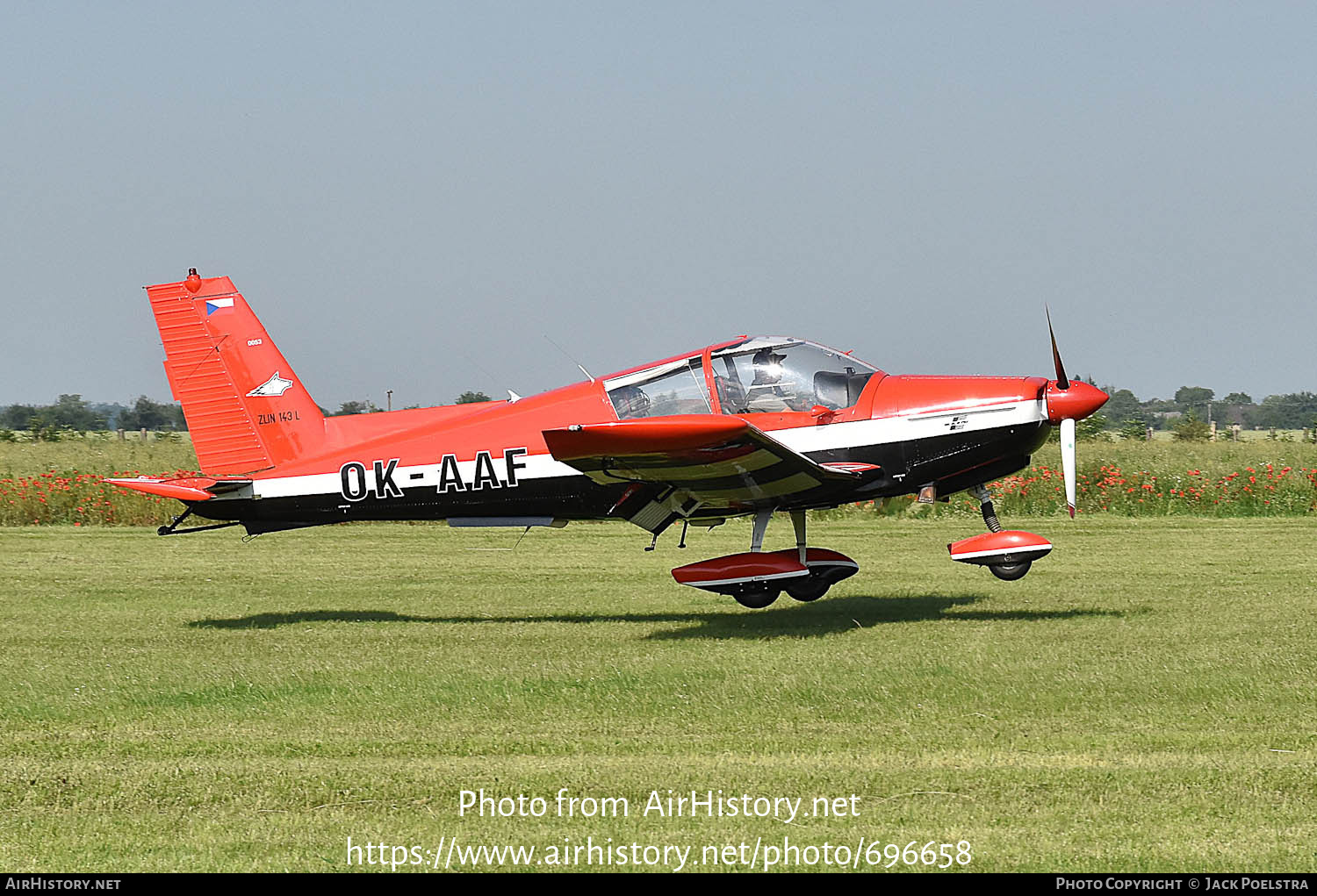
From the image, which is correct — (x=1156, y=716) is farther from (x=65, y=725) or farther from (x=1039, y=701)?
(x=65, y=725)

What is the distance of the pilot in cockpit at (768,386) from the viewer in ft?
35.7

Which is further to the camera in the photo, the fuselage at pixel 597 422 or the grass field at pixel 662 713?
the fuselage at pixel 597 422

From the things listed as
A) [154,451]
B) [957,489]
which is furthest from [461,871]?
[154,451]

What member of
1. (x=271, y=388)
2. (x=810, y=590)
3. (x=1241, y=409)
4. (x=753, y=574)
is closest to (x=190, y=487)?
(x=271, y=388)

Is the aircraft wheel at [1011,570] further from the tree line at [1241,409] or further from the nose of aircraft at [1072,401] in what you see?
the tree line at [1241,409]

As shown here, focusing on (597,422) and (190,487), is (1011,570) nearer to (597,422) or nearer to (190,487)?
(597,422)

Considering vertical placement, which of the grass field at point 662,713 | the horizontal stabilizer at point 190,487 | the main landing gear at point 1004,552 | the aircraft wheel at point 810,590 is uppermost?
the horizontal stabilizer at point 190,487

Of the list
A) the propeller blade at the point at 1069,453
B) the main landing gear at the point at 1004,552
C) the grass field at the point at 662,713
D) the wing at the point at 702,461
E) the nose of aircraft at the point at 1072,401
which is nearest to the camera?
the grass field at the point at 662,713

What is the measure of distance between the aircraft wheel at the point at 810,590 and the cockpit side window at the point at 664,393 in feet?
6.80

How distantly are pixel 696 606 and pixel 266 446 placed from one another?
4227mm

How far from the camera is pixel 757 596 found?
1118 cm

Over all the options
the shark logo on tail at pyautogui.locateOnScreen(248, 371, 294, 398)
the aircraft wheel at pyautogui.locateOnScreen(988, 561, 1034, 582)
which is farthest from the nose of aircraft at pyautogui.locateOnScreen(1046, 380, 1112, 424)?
the shark logo on tail at pyautogui.locateOnScreen(248, 371, 294, 398)

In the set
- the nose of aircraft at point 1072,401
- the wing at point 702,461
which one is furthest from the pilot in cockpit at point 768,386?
the nose of aircraft at point 1072,401

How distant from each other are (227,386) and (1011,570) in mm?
7177
